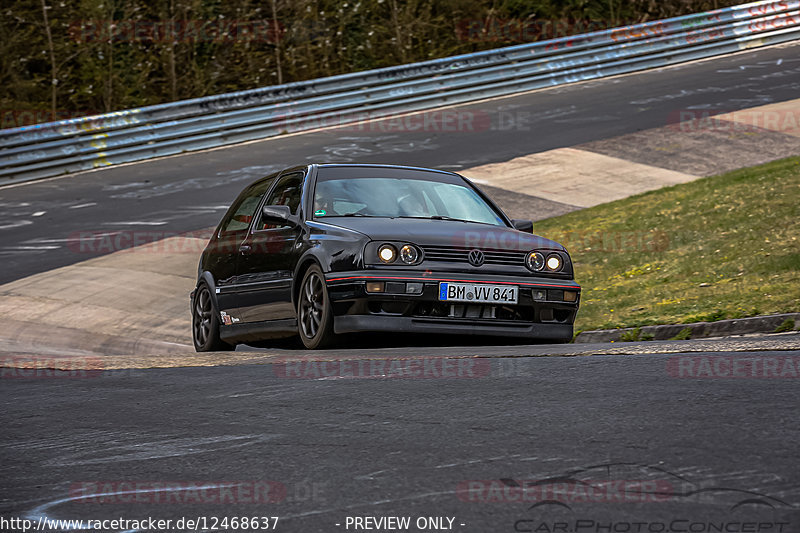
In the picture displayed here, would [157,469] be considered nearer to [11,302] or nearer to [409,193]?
[409,193]

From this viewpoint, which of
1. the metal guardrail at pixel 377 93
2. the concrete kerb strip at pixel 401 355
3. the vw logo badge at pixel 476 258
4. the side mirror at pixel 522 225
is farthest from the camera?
the metal guardrail at pixel 377 93

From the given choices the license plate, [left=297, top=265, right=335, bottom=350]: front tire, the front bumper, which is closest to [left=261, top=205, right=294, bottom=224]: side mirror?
[left=297, top=265, right=335, bottom=350]: front tire

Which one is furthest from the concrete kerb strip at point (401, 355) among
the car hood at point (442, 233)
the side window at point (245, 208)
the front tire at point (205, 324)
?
the side window at point (245, 208)

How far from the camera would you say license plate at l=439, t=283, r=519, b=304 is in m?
7.69

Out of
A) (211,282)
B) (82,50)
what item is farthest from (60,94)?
(211,282)

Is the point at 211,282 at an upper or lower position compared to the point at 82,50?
lower

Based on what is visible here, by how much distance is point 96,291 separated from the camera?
12.8m

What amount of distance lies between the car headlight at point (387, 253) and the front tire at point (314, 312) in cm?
44

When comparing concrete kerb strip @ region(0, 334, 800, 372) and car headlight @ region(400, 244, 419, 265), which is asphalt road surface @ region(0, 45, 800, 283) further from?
car headlight @ region(400, 244, 419, 265)

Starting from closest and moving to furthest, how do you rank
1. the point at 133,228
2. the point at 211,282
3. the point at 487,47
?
1. the point at 211,282
2. the point at 133,228
3. the point at 487,47

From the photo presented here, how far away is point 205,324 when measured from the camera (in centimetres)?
1003

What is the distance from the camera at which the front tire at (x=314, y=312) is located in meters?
7.74

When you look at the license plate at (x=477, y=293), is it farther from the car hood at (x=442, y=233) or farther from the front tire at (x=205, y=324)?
the front tire at (x=205, y=324)

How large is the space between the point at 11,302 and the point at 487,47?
57.4 ft
